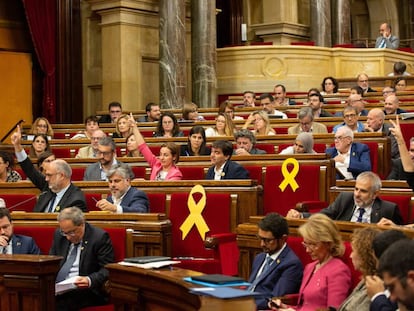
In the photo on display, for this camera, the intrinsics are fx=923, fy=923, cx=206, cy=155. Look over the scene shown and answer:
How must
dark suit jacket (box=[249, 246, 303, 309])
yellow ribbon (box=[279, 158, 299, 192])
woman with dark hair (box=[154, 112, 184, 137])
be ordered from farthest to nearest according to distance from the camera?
woman with dark hair (box=[154, 112, 184, 137]) < yellow ribbon (box=[279, 158, 299, 192]) < dark suit jacket (box=[249, 246, 303, 309])

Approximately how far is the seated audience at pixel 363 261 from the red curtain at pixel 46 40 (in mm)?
9824

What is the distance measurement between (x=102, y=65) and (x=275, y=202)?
753cm

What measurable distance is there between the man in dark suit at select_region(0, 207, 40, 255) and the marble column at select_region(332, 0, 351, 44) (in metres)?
11.8

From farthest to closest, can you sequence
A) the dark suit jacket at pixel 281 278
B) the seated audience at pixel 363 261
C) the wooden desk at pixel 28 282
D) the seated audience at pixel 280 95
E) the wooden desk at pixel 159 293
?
the seated audience at pixel 280 95 < the wooden desk at pixel 28 282 < the dark suit jacket at pixel 281 278 < the seated audience at pixel 363 261 < the wooden desk at pixel 159 293

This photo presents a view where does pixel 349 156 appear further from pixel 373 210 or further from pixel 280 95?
pixel 280 95

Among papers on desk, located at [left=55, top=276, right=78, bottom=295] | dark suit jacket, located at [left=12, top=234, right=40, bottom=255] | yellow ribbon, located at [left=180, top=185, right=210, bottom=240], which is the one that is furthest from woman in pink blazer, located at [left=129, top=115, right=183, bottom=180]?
papers on desk, located at [left=55, top=276, right=78, bottom=295]

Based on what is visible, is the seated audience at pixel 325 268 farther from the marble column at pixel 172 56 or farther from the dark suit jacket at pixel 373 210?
the marble column at pixel 172 56

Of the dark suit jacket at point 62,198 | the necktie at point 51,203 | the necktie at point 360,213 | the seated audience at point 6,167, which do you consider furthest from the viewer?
the seated audience at point 6,167

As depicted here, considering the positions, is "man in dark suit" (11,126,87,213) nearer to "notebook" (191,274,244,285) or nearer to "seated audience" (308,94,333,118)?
"notebook" (191,274,244,285)

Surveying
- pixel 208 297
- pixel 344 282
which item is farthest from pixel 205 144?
pixel 208 297

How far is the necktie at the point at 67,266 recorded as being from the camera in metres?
5.23

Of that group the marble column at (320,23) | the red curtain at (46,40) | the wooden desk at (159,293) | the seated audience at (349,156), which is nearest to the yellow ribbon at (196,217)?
the seated audience at (349,156)

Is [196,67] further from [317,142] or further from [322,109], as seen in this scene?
[317,142]

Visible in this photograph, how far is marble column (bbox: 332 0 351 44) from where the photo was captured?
54.1 feet
